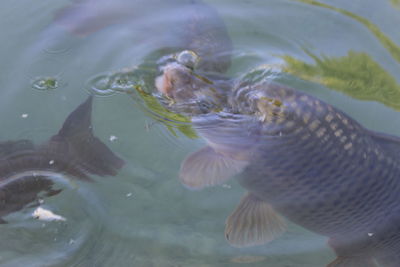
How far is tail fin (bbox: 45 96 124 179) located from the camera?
339 cm

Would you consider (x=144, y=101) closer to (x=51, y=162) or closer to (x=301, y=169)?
(x=51, y=162)

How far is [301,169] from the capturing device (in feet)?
9.37

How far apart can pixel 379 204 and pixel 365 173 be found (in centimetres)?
25

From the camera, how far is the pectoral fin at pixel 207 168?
308 centimetres

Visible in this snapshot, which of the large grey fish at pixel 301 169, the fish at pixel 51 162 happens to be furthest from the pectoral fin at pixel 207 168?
the fish at pixel 51 162

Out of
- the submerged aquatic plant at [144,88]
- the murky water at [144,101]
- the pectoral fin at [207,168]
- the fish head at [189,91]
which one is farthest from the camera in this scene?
the submerged aquatic plant at [144,88]

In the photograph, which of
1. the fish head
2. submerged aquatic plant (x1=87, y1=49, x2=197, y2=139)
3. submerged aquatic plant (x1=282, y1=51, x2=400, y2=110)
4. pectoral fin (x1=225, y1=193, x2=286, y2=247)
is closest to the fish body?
submerged aquatic plant (x1=87, y1=49, x2=197, y2=139)

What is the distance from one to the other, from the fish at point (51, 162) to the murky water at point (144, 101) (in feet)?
0.21

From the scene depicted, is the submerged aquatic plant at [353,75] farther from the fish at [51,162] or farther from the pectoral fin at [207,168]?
the fish at [51,162]

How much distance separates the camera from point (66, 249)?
3.13 metres

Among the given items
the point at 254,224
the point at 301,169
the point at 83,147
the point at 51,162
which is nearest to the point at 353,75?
the point at 301,169

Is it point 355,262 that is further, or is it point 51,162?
point 51,162

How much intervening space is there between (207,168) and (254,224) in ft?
1.56

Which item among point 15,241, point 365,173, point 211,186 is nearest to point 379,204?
point 365,173
